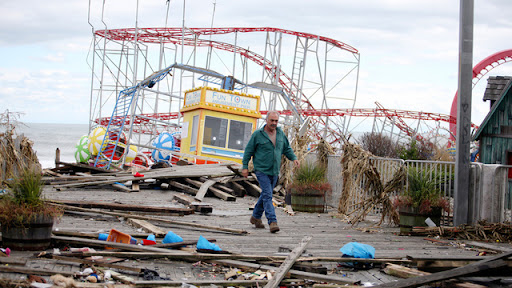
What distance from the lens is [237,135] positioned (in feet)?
76.3

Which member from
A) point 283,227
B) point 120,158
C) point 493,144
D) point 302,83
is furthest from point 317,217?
point 302,83

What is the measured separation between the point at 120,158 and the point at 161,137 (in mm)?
3565

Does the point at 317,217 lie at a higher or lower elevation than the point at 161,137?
lower

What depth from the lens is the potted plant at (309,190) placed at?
42.8 feet

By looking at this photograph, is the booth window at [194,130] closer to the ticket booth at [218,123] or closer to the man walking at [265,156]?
the ticket booth at [218,123]

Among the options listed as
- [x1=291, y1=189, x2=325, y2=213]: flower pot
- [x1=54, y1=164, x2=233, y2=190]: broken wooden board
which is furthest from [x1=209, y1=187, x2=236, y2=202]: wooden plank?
[x1=291, y1=189, x2=325, y2=213]: flower pot

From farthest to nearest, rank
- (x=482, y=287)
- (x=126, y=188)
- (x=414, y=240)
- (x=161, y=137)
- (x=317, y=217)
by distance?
(x=161, y=137), (x=126, y=188), (x=317, y=217), (x=414, y=240), (x=482, y=287)

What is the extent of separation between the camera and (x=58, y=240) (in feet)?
20.4

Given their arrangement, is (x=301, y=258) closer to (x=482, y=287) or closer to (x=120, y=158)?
(x=482, y=287)

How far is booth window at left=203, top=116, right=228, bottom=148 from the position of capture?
22859mm

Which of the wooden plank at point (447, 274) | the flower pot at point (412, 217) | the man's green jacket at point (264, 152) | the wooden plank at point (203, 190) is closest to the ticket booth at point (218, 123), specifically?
the wooden plank at point (203, 190)

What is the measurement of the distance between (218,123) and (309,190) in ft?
34.4

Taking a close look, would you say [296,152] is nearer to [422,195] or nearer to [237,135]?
[422,195]

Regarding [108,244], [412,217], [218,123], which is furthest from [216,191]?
[108,244]
